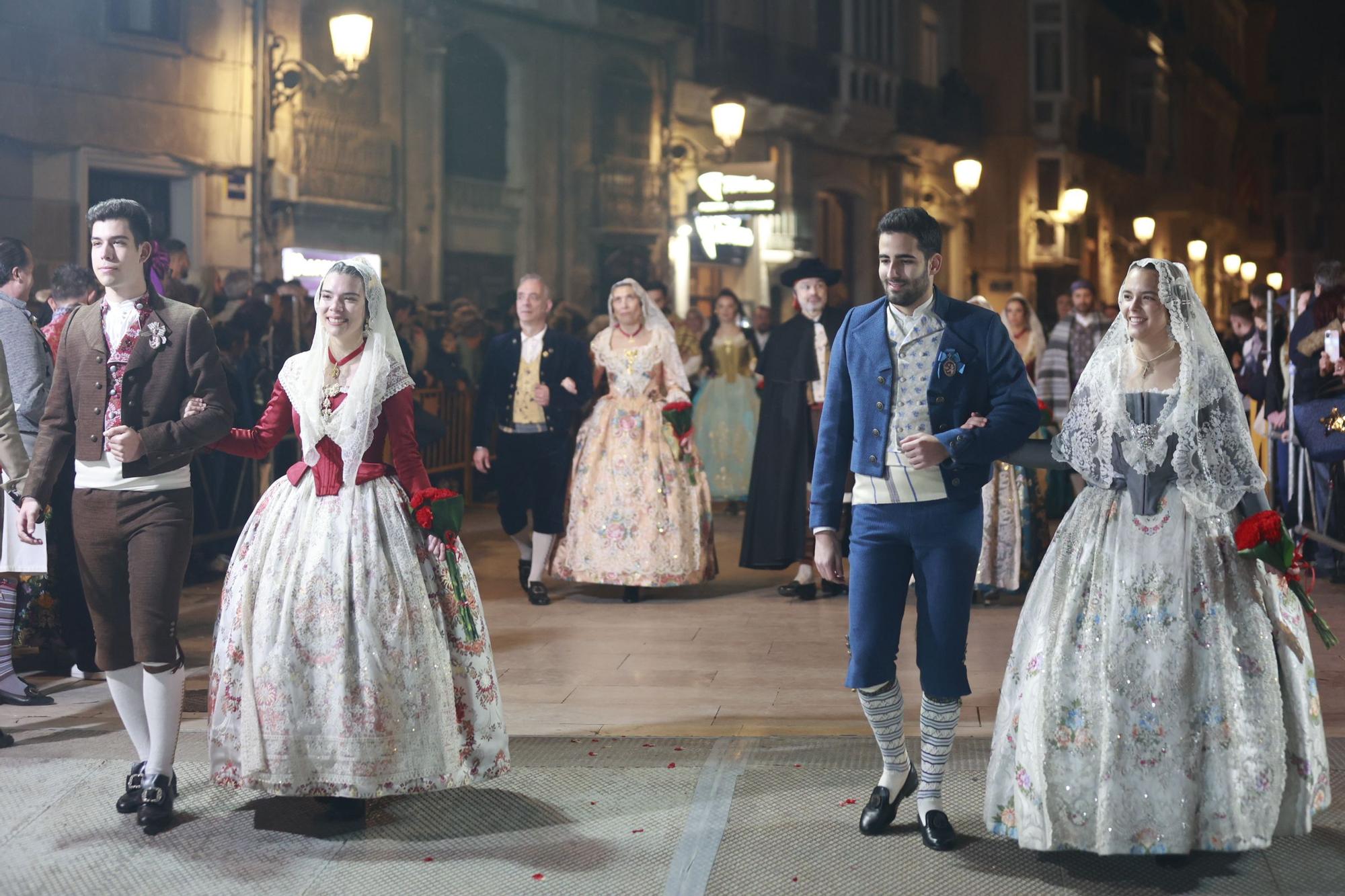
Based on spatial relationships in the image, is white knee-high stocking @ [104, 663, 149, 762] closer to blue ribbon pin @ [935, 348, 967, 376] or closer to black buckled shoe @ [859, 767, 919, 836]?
black buckled shoe @ [859, 767, 919, 836]

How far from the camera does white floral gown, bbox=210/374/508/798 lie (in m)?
4.39

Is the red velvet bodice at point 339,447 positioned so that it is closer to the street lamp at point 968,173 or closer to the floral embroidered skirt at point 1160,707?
the floral embroidered skirt at point 1160,707

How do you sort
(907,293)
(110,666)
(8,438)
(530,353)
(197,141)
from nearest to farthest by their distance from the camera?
(907,293)
(110,666)
(8,438)
(530,353)
(197,141)

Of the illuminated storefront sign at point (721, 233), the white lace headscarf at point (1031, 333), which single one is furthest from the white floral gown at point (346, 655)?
the illuminated storefront sign at point (721, 233)

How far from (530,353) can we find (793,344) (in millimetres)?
1453

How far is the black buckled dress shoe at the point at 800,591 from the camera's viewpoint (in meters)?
8.75

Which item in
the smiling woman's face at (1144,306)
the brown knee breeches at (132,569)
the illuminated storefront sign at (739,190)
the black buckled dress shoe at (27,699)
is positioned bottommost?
the black buckled dress shoe at (27,699)

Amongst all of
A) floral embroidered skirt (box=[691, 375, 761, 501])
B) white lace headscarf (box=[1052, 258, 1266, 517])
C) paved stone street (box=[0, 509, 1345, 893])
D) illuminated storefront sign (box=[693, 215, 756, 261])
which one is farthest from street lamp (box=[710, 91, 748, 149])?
white lace headscarf (box=[1052, 258, 1266, 517])

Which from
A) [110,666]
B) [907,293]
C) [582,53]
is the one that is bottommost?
[110,666]

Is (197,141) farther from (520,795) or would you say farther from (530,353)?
(520,795)

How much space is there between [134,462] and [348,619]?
0.77 m

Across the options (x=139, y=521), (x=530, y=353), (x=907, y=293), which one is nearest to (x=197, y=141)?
(x=530, y=353)

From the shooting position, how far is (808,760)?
5148 millimetres

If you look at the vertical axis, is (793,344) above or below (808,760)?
above
